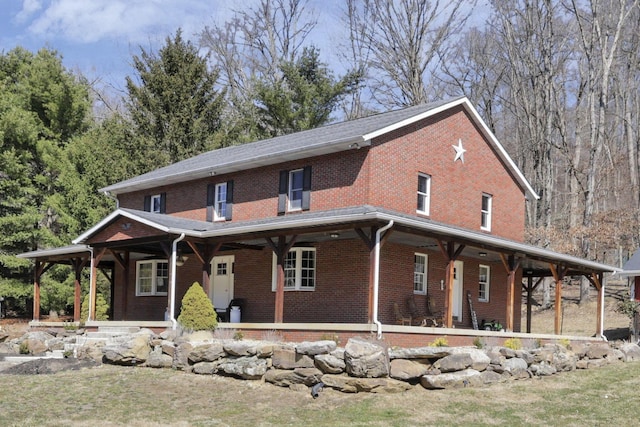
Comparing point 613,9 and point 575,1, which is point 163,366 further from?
point 613,9

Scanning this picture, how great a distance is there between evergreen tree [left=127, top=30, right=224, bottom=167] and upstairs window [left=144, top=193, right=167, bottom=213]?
1095 centimetres

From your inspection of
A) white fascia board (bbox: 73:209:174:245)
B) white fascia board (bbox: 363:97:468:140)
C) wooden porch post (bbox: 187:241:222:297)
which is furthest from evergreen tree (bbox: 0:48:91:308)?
white fascia board (bbox: 363:97:468:140)

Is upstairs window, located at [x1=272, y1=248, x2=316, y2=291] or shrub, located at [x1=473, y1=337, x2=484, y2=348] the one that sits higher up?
upstairs window, located at [x1=272, y1=248, x2=316, y2=291]

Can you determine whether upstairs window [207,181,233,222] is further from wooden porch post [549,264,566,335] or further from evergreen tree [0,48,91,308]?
evergreen tree [0,48,91,308]

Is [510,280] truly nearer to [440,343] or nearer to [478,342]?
[478,342]

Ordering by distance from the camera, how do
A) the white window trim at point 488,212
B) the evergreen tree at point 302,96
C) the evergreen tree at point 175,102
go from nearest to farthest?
1. the white window trim at point 488,212
2. the evergreen tree at point 175,102
3. the evergreen tree at point 302,96

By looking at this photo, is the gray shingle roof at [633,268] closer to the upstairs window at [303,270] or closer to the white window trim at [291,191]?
the upstairs window at [303,270]

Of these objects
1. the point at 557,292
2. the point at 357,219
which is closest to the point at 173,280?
the point at 357,219

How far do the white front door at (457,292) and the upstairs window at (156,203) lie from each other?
36.5 ft

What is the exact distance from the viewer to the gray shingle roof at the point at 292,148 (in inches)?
834

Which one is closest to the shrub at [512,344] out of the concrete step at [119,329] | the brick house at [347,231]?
the brick house at [347,231]

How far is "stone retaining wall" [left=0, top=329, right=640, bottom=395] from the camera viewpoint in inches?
590

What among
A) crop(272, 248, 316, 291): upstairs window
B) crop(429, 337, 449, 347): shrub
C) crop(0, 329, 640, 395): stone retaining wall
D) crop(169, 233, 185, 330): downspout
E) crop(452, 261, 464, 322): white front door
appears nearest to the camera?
crop(0, 329, 640, 395): stone retaining wall

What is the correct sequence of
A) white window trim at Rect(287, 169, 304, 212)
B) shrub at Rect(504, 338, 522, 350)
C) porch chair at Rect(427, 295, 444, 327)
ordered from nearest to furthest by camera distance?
shrub at Rect(504, 338, 522, 350) < porch chair at Rect(427, 295, 444, 327) < white window trim at Rect(287, 169, 304, 212)
